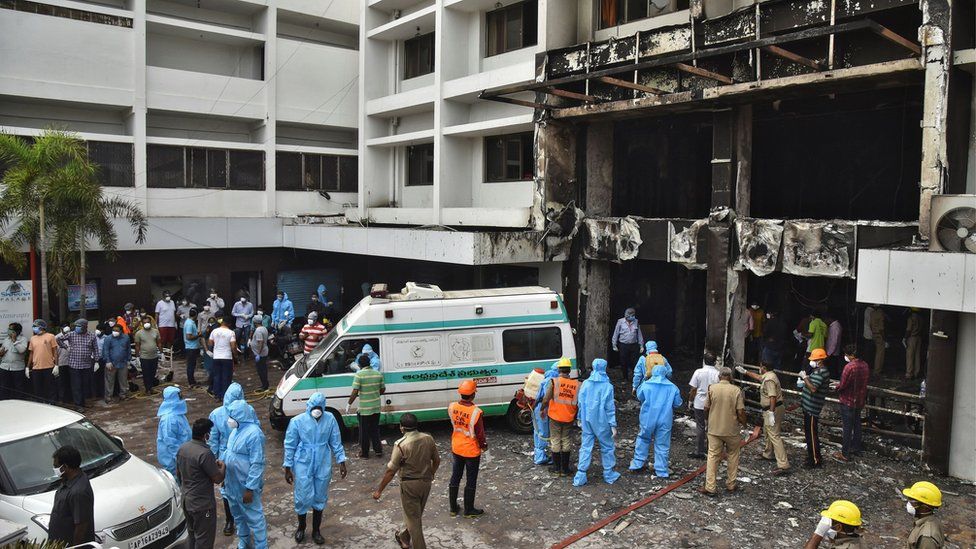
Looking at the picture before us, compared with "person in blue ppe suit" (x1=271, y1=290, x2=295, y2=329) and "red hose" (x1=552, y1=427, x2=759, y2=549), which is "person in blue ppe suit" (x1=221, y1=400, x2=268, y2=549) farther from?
"person in blue ppe suit" (x1=271, y1=290, x2=295, y2=329)

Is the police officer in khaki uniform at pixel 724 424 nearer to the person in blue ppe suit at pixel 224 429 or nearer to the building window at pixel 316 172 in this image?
the person in blue ppe suit at pixel 224 429

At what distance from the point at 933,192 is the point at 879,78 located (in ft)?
7.02

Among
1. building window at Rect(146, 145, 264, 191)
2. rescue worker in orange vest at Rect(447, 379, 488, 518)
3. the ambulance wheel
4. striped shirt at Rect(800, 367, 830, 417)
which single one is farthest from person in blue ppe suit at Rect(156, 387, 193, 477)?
building window at Rect(146, 145, 264, 191)

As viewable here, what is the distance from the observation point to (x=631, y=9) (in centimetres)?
1525

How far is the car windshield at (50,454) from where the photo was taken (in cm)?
677

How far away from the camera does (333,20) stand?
23797 mm

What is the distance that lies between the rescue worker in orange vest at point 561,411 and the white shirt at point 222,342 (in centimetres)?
700

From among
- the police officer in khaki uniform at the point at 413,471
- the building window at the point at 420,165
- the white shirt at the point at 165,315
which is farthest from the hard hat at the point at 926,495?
the building window at the point at 420,165

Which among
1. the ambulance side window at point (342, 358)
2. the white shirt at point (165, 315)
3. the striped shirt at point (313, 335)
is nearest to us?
the ambulance side window at point (342, 358)

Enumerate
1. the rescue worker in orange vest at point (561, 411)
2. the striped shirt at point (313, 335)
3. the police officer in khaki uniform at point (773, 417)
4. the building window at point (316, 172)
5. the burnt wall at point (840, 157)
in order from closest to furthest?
the rescue worker in orange vest at point (561, 411)
the police officer in khaki uniform at point (773, 417)
the striped shirt at point (313, 335)
the burnt wall at point (840, 157)
the building window at point (316, 172)

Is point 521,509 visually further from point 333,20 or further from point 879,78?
point 333,20

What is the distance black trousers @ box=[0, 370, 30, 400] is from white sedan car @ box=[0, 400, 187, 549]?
5.55 meters

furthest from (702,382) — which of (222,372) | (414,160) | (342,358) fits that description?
(414,160)

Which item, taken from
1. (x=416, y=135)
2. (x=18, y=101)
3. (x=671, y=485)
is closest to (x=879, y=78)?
(x=671, y=485)
